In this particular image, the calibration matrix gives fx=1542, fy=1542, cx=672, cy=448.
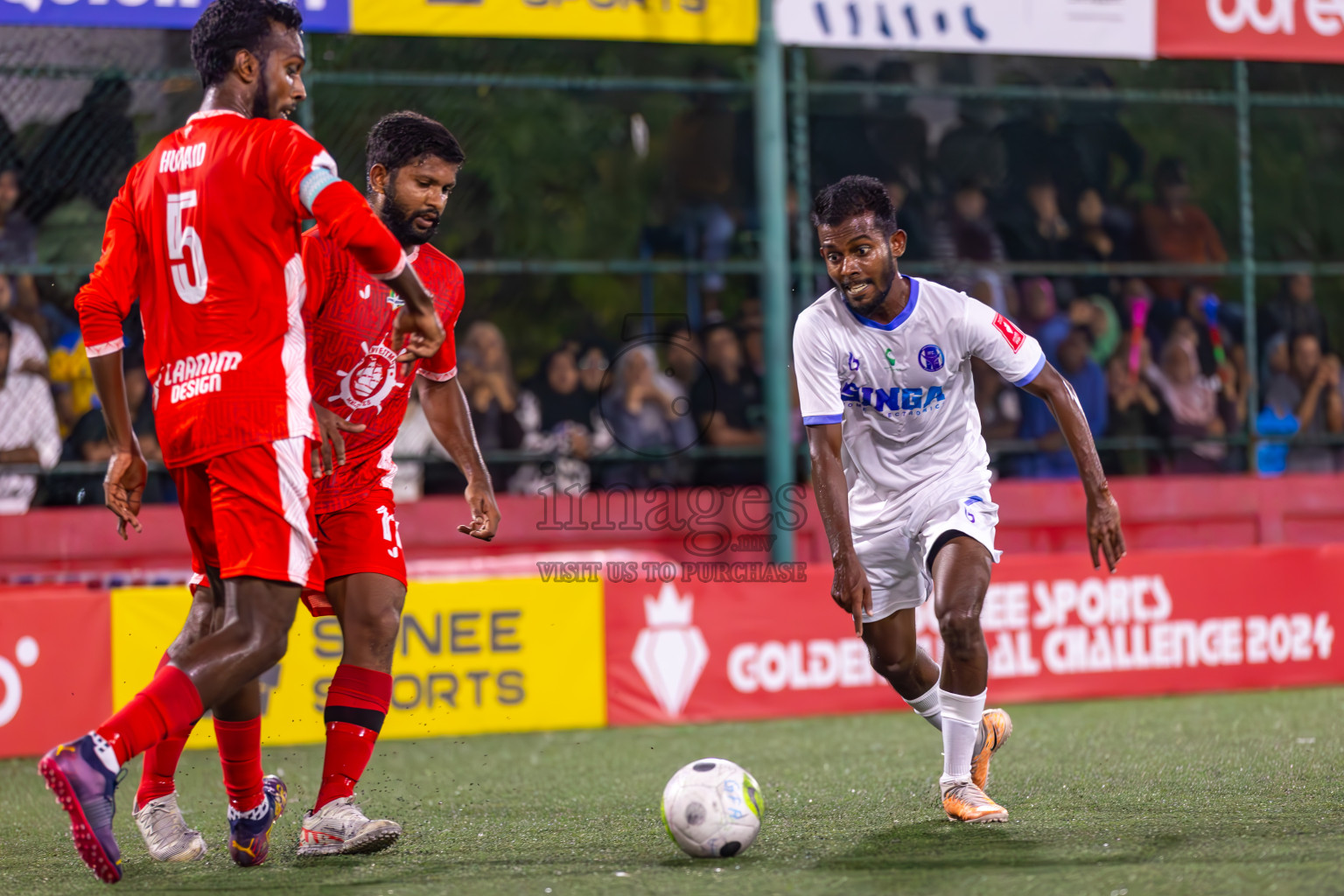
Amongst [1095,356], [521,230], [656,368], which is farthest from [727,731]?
[521,230]

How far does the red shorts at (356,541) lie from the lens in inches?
191

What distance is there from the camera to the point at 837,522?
5191mm

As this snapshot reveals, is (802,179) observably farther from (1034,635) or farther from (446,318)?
(446,318)

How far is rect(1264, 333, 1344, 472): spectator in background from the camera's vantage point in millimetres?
11570

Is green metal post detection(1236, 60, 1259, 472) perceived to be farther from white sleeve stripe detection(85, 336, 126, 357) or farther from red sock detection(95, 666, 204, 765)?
red sock detection(95, 666, 204, 765)

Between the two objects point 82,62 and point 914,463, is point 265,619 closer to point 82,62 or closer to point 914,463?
point 914,463

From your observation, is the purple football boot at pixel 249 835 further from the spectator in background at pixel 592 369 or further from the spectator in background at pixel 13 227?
the spectator in background at pixel 592 369

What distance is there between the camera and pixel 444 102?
9.97m

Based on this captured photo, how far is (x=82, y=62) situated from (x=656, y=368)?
4061mm

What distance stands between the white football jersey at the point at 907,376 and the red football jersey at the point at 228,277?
1.88 m

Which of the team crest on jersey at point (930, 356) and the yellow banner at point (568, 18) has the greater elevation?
the yellow banner at point (568, 18)

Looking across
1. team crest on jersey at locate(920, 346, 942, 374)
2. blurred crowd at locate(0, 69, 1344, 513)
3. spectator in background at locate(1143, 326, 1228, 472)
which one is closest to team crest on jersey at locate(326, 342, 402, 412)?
team crest on jersey at locate(920, 346, 942, 374)

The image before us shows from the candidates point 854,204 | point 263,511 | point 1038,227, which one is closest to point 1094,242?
point 1038,227

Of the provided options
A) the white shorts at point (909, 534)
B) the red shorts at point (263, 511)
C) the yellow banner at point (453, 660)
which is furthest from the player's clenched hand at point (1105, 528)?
the yellow banner at point (453, 660)
